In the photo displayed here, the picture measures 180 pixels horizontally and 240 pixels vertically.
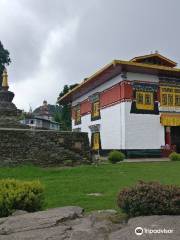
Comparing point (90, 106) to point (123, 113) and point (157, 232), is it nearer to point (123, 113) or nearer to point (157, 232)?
point (123, 113)

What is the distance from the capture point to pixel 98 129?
30.0 m

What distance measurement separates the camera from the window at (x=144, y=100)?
1038 inches

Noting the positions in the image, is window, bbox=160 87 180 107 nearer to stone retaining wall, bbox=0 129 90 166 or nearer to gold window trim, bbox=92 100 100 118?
gold window trim, bbox=92 100 100 118

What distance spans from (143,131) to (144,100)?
2.06 meters

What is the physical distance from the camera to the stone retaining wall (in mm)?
17812

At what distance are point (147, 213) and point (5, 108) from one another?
68.7ft

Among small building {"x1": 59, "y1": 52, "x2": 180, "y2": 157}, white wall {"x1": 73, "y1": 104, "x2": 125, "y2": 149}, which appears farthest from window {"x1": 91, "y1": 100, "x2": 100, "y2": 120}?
small building {"x1": 59, "y1": 52, "x2": 180, "y2": 157}

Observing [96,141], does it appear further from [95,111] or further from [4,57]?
[4,57]

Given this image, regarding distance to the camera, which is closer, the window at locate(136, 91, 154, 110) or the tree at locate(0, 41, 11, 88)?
the window at locate(136, 91, 154, 110)

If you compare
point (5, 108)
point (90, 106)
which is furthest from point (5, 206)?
point (90, 106)

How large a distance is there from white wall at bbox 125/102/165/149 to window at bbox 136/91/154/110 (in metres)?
0.58

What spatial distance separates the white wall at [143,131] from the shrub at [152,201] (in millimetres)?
19651

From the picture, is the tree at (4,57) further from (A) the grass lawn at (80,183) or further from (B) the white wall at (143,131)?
(A) the grass lawn at (80,183)

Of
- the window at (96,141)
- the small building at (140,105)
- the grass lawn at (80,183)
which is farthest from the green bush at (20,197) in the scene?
the window at (96,141)
